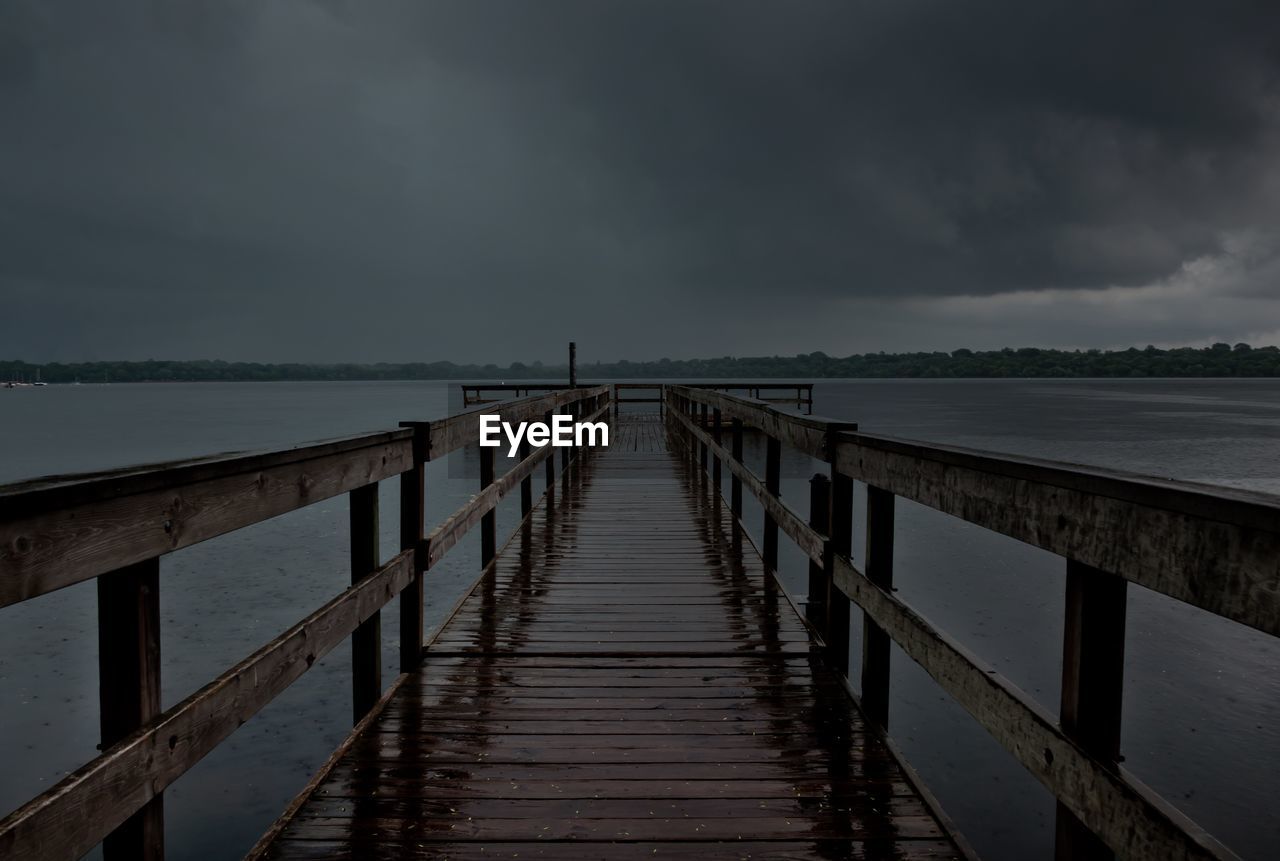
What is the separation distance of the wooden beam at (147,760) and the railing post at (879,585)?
6.85ft

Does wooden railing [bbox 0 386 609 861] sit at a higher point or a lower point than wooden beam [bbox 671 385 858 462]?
lower

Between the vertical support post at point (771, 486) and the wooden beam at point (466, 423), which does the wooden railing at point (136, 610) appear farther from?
the vertical support post at point (771, 486)

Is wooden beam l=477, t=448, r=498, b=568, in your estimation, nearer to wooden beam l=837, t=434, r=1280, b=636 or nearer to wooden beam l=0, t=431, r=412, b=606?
wooden beam l=0, t=431, r=412, b=606

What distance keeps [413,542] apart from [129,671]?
2218 mm

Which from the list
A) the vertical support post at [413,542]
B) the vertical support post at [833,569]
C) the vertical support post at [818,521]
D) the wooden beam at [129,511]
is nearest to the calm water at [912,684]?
the wooden beam at [129,511]

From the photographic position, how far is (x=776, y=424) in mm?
5082

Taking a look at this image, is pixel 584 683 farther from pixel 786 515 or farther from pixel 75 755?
pixel 75 755

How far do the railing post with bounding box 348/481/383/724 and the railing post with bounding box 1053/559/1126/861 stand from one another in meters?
2.59

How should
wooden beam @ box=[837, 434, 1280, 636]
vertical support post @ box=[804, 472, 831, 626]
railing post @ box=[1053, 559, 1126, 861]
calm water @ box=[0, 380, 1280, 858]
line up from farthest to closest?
calm water @ box=[0, 380, 1280, 858], vertical support post @ box=[804, 472, 831, 626], railing post @ box=[1053, 559, 1126, 861], wooden beam @ box=[837, 434, 1280, 636]

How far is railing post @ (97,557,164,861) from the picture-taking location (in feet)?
6.04

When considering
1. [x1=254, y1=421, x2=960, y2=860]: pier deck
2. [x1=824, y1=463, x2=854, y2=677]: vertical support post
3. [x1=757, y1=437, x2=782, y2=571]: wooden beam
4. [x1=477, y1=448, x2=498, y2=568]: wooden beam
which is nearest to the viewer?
[x1=254, y1=421, x2=960, y2=860]: pier deck

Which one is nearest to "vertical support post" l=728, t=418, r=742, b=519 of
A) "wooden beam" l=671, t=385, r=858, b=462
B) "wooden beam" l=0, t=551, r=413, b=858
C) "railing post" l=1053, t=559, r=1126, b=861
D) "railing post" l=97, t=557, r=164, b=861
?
"wooden beam" l=671, t=385, r=858, b=462

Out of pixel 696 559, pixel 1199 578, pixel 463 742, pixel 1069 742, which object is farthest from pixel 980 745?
pixel 1199 578

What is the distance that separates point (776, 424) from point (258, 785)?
508 cm
